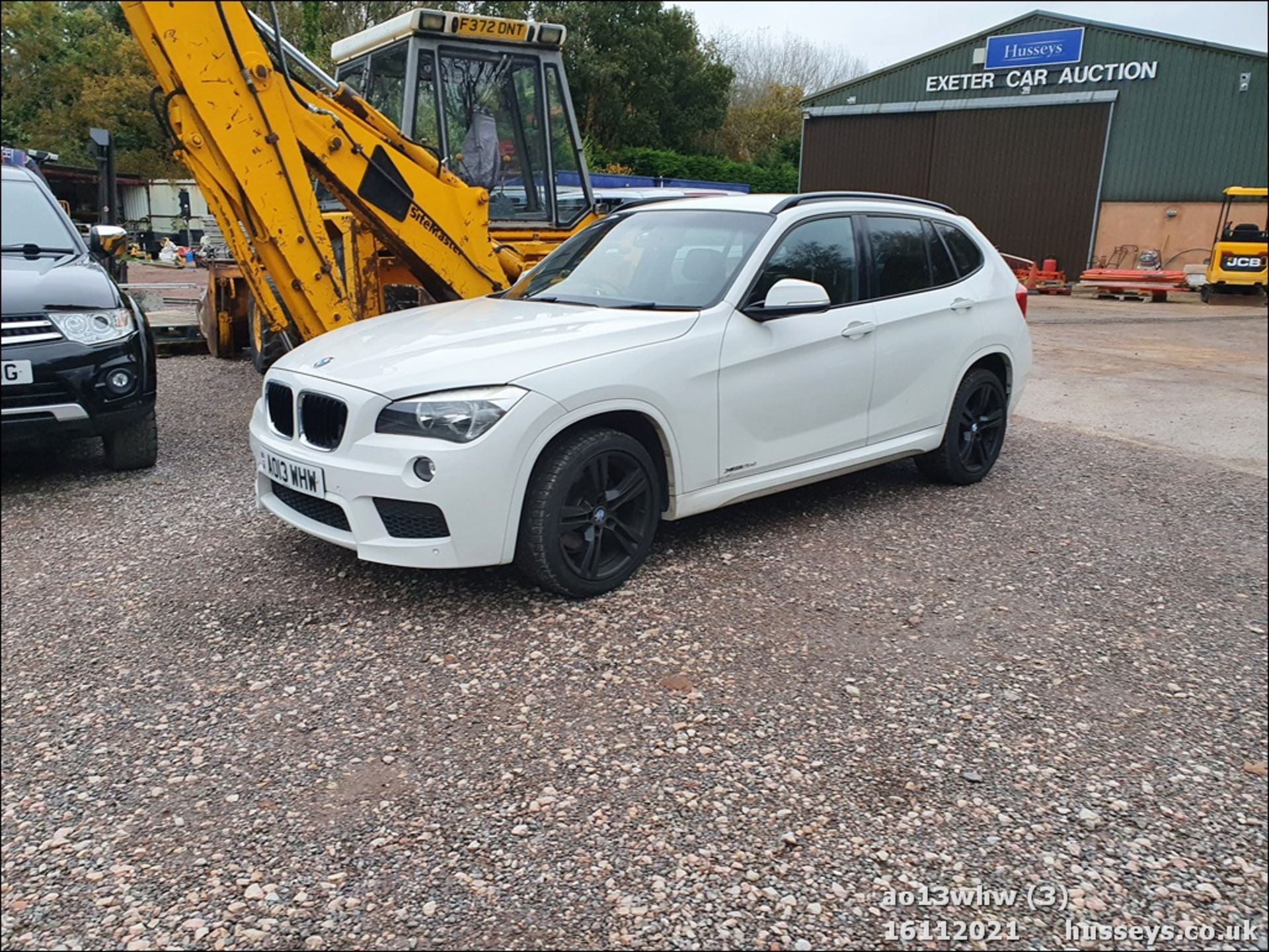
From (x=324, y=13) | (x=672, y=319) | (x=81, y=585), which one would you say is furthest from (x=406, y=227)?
(x=81, y=585)

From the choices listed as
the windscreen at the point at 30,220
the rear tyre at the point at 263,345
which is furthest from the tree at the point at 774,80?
the rear tyre at the point at 263,345

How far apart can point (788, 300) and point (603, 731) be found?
216cm

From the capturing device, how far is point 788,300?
438 centimetres

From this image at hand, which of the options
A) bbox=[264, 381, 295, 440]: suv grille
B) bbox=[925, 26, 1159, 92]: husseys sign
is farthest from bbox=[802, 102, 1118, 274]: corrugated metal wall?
bbox=[264, 381, 295, 440]: suv grille

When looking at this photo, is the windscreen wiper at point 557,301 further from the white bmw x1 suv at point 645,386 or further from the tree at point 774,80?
the tree at point 774,80

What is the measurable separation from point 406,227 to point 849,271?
9.92 feet

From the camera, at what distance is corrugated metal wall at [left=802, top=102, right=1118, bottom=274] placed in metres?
9.95

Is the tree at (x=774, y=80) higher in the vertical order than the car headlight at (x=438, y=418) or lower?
higher

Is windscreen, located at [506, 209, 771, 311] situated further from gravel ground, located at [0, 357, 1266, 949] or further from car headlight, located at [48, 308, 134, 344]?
car headlight, located at [48, 308, 134, 344]

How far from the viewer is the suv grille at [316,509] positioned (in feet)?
12.3

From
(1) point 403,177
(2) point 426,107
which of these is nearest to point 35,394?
(1) point 403,177

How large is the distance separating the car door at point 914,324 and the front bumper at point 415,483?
6.76 ft

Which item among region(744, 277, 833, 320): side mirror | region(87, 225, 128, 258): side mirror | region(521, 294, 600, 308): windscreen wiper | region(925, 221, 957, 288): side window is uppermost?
region(87, 225, 128, 258): side mirror

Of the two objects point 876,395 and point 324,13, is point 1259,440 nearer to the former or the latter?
point 324,13
